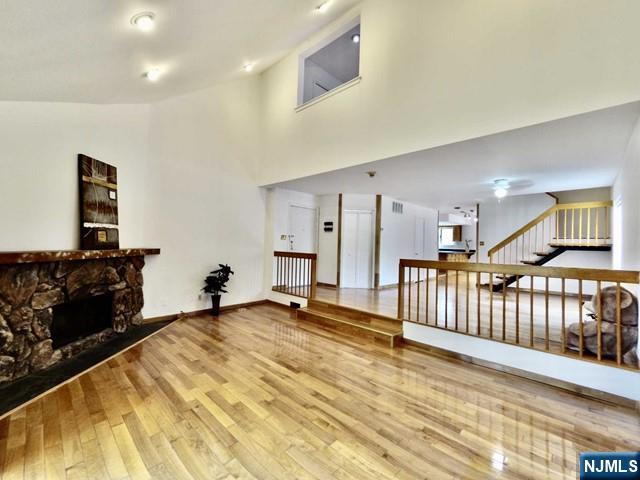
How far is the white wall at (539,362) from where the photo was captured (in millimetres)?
2719

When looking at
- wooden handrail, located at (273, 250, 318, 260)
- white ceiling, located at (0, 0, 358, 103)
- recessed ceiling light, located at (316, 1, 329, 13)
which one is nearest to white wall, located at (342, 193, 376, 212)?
→ wooden handrail, located at (273, 250, 318, 260)

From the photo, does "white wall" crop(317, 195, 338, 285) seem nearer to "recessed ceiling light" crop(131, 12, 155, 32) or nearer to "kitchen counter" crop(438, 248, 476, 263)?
"recessed ceiling light" crop(131, 12, 155, 32)

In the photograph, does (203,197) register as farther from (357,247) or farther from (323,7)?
(357,247)

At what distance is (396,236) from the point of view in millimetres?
7949

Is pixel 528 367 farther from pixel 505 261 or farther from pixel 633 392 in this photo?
pixel 505 261

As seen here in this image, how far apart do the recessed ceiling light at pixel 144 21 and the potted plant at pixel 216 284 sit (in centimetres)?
389

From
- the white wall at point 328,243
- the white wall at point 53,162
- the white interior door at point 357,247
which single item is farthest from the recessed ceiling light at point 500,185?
the white wall at point 53,162

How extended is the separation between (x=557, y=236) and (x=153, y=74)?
8509 mm

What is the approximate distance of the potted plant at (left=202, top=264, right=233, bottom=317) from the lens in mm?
5504

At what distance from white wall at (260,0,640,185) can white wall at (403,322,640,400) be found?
8.06ft

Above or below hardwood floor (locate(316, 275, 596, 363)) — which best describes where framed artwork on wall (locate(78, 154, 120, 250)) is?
above

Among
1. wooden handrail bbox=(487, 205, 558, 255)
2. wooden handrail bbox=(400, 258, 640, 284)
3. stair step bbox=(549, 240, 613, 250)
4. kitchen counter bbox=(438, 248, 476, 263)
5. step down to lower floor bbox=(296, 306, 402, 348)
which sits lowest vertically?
step down to lower floor bbox=(296, 306, 402, 348)

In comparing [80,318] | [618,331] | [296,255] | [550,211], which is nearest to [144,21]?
[80,318]

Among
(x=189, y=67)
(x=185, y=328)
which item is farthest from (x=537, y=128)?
(x=185, y=328)
